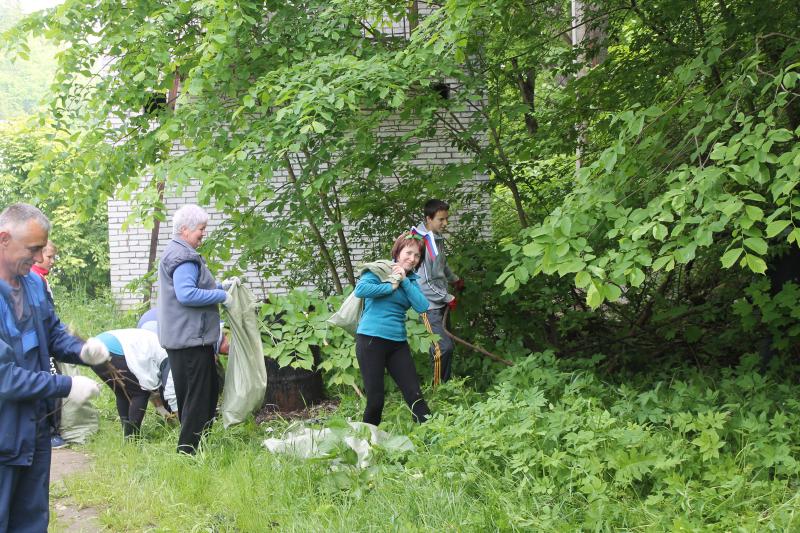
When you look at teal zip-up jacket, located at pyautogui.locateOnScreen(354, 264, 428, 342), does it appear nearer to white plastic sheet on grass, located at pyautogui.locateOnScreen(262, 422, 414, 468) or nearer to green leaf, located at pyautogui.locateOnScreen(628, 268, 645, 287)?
white plastic sheet on grass, located at pyautogui.locateOnScreen(262, 422, 414, 468)

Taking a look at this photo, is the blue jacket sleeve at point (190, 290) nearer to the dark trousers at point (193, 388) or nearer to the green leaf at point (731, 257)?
the dark trousers at point (193, 388)

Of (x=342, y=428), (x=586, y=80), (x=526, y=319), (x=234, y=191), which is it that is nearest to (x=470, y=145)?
(x=586, y=80)

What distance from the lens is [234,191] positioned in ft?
17.7

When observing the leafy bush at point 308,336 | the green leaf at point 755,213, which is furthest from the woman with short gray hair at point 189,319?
the green leaf at point 755,213

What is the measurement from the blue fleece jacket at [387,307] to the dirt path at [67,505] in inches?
76.2

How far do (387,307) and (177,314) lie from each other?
136 cm

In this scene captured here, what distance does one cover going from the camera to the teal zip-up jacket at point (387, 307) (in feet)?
15.9

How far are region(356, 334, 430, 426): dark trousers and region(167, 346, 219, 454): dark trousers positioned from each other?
102 cm

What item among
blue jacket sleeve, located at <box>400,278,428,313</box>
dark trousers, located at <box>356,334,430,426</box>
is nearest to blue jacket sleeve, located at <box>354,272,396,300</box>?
blue jacket sleeve, located at <box>400,278,428,313</box>

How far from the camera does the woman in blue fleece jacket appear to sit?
482cm

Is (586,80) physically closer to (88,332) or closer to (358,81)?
(358,81)

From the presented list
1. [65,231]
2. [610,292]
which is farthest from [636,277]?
[65,231]

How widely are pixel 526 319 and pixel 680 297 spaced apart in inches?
60.9

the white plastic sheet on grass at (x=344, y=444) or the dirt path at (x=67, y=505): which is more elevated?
the white plastic sheet on grass at (x=344, y=444)
